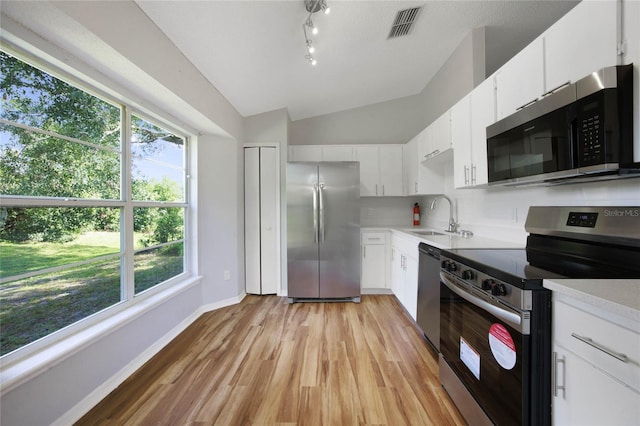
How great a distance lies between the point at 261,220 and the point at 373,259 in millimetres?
1641

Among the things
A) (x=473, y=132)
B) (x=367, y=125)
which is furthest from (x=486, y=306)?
(x=367, y=125)

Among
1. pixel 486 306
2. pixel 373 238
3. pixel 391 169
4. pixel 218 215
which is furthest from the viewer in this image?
pixel 391 169

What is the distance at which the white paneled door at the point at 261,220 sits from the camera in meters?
3.44

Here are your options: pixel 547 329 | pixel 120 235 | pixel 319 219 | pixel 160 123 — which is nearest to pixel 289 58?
pixel 160 123

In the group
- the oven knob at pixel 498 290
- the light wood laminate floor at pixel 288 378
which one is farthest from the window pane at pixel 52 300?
the oven knob at pixel 498 290

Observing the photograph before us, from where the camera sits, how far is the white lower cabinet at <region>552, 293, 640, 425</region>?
0.69 m

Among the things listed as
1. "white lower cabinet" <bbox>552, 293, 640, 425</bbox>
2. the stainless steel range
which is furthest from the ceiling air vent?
"white lower cabinet" <bbox>552, 293, 640, 425</bbox>

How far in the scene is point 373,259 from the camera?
3.39 m

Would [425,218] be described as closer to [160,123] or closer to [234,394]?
[234,394]

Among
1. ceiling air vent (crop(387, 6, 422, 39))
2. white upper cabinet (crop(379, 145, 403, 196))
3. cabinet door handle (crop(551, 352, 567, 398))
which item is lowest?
cabinet door handle (crop(551, 352, 567, 398))

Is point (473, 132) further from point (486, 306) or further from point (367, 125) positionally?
point (367, 125)

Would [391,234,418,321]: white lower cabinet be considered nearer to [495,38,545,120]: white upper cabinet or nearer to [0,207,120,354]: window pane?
[495,38,545,120]: white upper cabinet

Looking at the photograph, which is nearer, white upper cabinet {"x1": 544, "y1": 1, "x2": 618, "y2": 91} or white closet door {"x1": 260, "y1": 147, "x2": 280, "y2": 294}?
white upper cabinet {"x1": 544, "y1": 1, "x2": 618, "y2": 91}

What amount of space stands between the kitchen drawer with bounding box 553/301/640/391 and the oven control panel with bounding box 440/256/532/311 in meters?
0.10
